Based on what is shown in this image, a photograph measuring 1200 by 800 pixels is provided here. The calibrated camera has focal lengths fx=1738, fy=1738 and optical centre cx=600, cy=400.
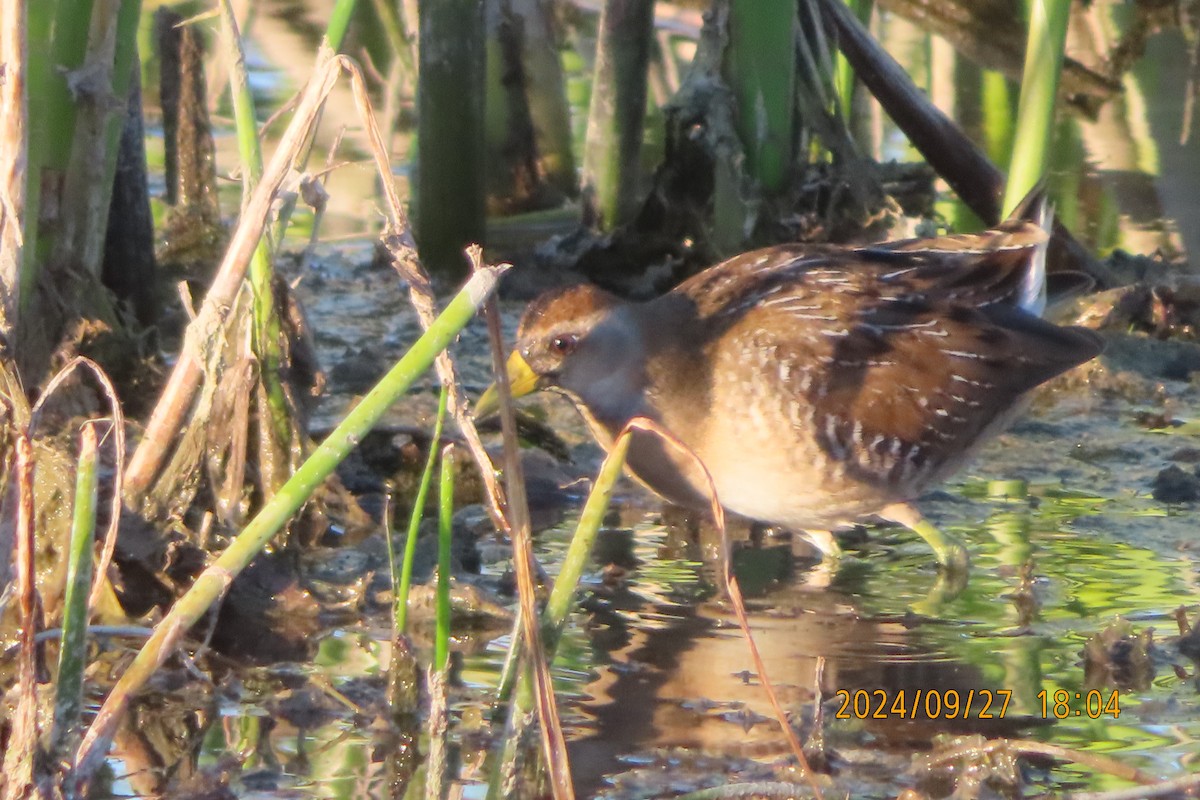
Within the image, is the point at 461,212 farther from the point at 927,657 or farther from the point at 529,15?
the point at 927,657

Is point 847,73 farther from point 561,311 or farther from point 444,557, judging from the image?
point 444,557

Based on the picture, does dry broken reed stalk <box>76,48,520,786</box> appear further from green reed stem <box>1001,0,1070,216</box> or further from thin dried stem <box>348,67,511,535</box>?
green reed stem <box>1001,0,1070,216</box>

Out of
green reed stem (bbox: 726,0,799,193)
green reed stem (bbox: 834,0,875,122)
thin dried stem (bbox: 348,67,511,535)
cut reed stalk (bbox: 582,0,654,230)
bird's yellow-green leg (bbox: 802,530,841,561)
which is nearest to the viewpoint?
thin dried stem (bbox: 348,67,511,535)

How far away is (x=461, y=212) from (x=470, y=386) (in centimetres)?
65

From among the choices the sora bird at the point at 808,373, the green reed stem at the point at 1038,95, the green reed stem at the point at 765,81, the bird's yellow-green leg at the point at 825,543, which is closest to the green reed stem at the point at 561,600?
the sora bird at the point at 808,373

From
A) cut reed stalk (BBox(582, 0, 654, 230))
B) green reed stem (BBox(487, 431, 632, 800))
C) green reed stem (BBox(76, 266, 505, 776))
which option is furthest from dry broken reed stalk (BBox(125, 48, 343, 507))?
cut reed stalk (BBox(582, 0, 654, 230))

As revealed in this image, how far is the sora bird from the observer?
379 centimetres

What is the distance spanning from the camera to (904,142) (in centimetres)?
721

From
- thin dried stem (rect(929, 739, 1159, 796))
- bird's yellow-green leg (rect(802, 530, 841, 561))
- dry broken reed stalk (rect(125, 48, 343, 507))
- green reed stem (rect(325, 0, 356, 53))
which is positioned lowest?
bird's yellow-green leg (rect(802, 530, 841, 561))

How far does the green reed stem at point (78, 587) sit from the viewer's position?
2.18 m
